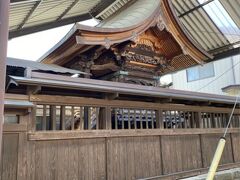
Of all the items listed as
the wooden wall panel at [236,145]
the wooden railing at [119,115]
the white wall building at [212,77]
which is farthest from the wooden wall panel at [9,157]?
the white wall building at [212,77]

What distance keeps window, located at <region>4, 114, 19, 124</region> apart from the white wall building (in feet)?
36.6

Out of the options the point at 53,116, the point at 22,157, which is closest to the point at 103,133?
the point at 53,116

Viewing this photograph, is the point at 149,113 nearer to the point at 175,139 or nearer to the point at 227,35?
the point at 175,139

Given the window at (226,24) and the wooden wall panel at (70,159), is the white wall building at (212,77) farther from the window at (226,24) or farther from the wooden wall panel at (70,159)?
the wooden wall panel at (70,159)

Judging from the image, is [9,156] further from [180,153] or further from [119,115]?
[180,153]

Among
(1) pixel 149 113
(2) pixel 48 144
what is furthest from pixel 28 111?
(1) pixel 149 113

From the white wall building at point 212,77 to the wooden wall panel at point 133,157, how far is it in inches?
345

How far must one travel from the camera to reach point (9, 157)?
431 cm

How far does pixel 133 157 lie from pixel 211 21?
774 cm

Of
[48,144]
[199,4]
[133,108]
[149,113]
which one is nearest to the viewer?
[48,144]

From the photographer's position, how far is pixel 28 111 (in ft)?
14.9

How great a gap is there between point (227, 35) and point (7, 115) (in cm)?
977

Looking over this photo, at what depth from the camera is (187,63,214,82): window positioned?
16984 mm

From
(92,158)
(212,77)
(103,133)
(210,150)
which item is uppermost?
(212,77)
